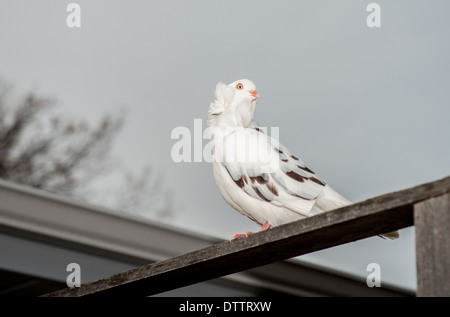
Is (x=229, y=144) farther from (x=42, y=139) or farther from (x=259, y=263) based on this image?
(x=42, y=139)

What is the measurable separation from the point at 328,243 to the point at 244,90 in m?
0.92

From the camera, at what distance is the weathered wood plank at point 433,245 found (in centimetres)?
124

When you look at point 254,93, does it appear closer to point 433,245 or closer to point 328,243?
point 328,243

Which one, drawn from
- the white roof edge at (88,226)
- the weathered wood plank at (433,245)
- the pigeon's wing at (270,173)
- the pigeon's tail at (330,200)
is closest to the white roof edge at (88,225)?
the white roof edge at (88,226)

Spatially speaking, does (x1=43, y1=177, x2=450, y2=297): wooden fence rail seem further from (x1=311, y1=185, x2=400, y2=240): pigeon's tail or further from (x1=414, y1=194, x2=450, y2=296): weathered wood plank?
(x1=311, y1=185, x2=400, y2=240): pigeon's tail

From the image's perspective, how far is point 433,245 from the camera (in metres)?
1.27

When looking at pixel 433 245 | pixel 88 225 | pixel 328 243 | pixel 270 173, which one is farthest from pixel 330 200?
pixel 88 225

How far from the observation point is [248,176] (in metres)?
2.14

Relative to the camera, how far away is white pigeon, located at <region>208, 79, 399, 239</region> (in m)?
2.06

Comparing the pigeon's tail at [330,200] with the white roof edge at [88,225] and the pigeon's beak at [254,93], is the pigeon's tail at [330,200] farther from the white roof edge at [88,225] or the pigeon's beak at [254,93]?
the white roof edge at [88,225]

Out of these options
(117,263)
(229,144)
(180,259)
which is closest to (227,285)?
(117,263)

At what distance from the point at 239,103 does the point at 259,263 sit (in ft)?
2.48

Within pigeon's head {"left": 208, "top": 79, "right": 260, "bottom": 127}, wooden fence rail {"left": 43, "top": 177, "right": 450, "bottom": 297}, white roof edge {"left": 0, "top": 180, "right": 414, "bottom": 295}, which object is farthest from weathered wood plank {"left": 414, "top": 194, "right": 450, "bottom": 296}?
white roof edge {"left": 0, "top": 180, "right": 414, "bottom": 295}
